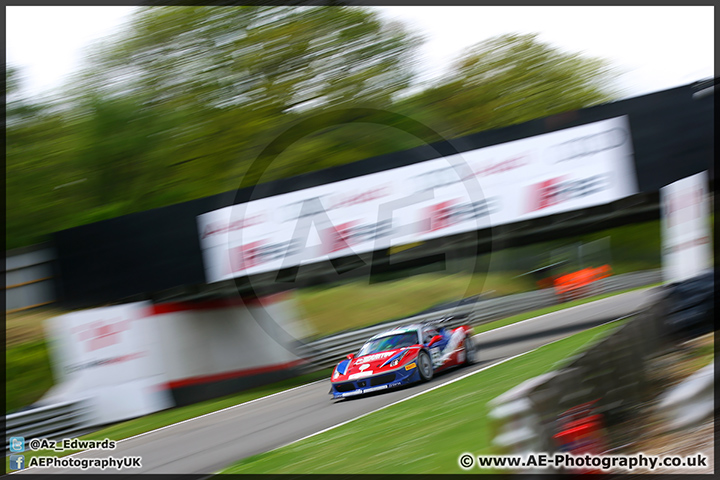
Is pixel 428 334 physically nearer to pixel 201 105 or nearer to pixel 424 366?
pixel 424 366

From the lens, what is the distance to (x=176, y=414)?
38.5 ft

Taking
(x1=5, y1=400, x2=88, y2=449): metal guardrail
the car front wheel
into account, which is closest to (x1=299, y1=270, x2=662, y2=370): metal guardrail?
the car front wheel

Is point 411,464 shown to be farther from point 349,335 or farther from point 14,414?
point 349,335

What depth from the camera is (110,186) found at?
2527cm

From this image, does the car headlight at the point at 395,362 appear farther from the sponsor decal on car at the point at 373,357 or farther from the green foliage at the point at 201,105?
the green foliage at the point at 201,105

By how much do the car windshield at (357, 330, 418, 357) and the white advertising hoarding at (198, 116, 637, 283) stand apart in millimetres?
2198

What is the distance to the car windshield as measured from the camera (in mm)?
9720

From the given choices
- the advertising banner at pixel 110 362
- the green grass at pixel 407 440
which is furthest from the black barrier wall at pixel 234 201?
the green grass at pixel 407 440

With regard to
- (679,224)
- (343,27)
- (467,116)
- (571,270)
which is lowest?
(571,270)

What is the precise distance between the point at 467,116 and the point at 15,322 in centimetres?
1879

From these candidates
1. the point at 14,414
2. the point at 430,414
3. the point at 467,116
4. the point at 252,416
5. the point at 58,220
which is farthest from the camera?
the point at 467,116

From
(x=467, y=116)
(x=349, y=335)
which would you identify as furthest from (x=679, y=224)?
(x=467, y=116)

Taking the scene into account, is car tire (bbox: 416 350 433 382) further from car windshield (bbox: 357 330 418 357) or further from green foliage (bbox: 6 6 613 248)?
green foliage (bbox: 6 6 613 248)

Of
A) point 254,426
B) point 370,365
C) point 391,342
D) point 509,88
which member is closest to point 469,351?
point 391,342
